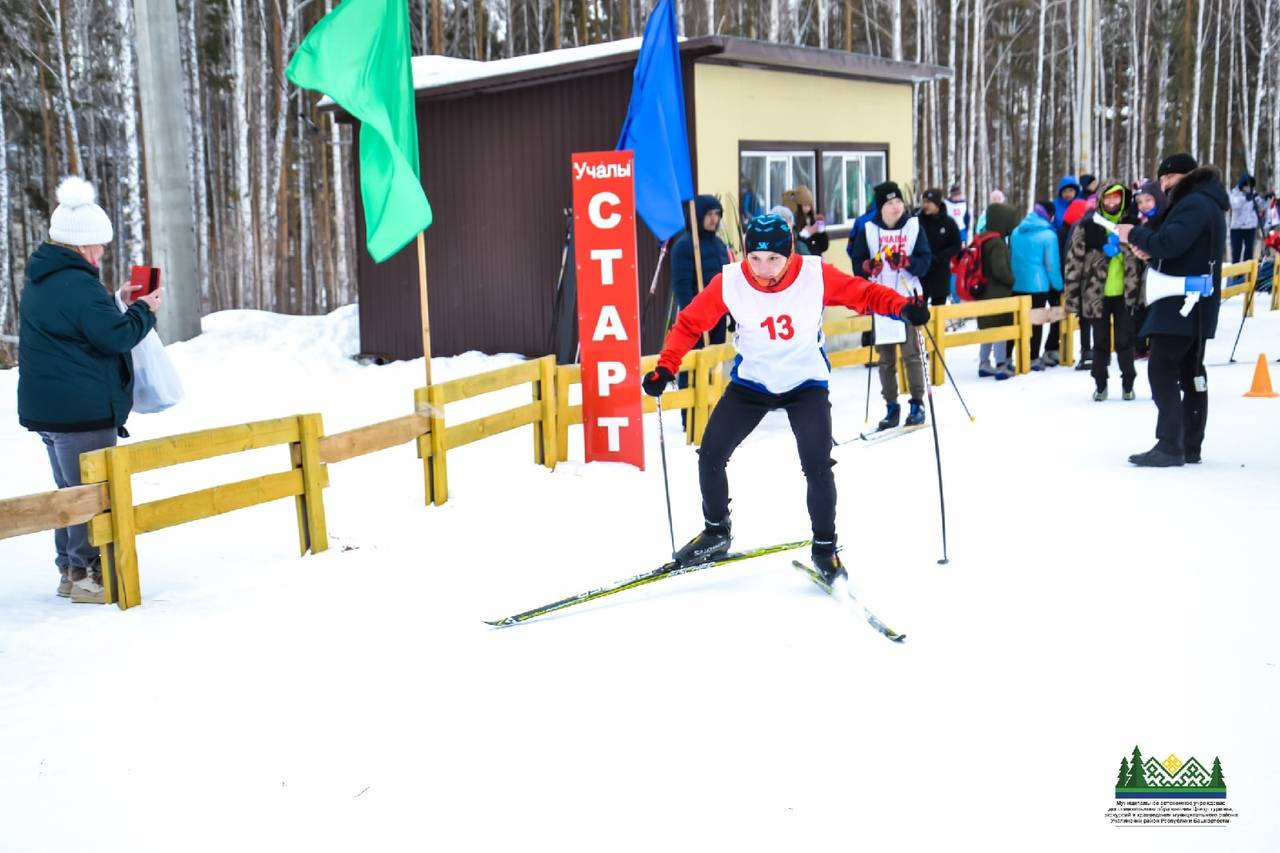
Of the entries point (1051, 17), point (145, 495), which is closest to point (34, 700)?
point (145, 495)

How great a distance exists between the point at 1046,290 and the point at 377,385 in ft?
24.9

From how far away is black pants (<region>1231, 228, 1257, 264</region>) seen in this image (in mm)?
22352

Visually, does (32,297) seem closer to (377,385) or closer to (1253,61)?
(377,385)

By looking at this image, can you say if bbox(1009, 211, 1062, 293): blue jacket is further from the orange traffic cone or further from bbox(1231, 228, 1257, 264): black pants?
bbox(1231, 228, 1257, 264): black pants

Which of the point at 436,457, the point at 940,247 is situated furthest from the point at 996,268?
the point at 436,457

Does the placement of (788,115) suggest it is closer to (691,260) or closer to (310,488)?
(691,260)

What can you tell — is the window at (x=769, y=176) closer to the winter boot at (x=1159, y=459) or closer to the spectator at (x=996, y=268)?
the spectator at (x=996, y=268)

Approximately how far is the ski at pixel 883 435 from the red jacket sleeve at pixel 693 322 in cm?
387

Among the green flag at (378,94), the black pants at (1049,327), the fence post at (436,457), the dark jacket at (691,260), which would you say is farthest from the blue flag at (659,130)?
the black pants at (1049,327)

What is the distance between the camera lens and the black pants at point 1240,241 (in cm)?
2235

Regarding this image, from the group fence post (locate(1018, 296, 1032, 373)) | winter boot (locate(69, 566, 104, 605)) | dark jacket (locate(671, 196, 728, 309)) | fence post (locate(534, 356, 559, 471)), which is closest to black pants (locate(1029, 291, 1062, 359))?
fence post (locate(1018, 296, 1032, 373))

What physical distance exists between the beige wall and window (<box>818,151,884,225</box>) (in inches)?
9.2

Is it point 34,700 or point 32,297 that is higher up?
point 32,297

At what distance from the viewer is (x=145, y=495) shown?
327 inches
